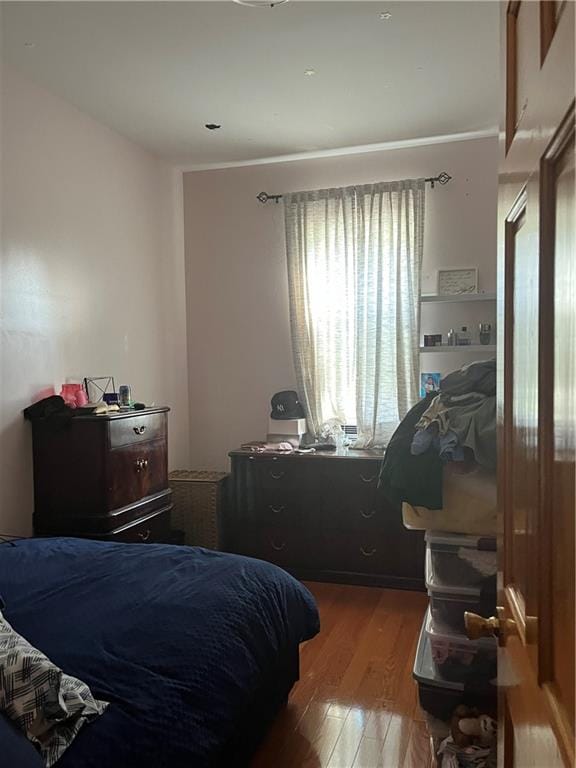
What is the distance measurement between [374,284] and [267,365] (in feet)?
3.19

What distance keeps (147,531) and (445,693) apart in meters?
1.80

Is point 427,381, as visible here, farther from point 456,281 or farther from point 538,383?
point 538,383

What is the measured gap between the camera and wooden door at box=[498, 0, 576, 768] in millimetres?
690

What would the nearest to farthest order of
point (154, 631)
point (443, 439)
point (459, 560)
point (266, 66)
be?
point (154, 631), point (443, 439), point (459, 560), point (266, 66)

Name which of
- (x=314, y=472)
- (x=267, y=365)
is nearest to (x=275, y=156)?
(x=267, y=365)

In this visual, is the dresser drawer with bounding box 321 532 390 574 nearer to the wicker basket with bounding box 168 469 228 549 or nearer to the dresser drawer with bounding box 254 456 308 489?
the dresser drawer with bounding box 254 456 308 489

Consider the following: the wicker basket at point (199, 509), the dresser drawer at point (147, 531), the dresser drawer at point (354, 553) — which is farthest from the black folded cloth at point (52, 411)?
the dresser drawer at point (354, 553)

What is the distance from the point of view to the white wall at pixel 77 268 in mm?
3092

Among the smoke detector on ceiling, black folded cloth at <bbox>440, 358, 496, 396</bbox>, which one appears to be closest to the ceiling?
the smoke detector on ceiling

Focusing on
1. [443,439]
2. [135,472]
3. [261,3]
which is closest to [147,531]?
[135,472]

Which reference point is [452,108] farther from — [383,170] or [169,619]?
[169,619]

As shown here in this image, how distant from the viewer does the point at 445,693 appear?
2336mm

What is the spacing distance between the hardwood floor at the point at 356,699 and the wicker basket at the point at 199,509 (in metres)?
0.93

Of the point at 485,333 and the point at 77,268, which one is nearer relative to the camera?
the point at 77,268
